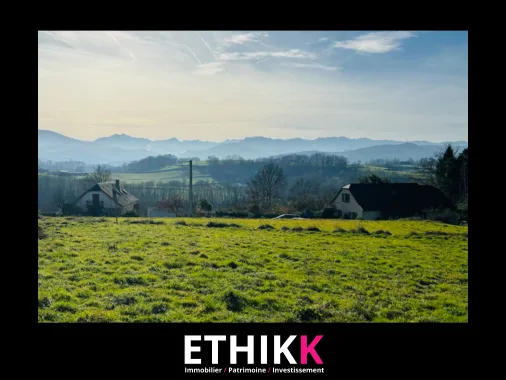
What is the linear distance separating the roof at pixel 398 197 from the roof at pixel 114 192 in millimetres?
11022

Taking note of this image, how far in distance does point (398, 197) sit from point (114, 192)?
13.2 m

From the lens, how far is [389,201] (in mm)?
18094

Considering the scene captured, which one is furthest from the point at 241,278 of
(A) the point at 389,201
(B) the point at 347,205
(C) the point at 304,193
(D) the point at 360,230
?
(C) the point at 304,193

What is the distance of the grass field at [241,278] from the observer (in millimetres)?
3965

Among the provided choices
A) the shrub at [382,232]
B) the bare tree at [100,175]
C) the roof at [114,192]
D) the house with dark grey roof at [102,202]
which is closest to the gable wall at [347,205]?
the shrub at [382,232]

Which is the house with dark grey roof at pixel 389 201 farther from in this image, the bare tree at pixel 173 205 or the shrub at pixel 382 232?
the bare tree at pixel 173 205

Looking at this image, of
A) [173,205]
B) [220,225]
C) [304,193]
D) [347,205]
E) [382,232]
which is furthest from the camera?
[304,193]

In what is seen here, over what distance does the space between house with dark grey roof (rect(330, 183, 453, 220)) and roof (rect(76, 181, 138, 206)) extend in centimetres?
1016
